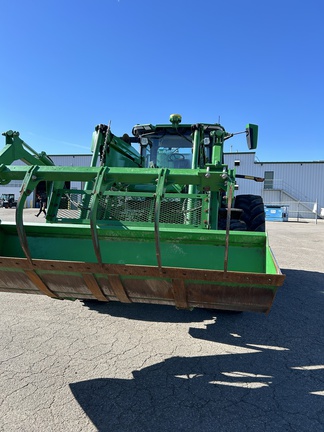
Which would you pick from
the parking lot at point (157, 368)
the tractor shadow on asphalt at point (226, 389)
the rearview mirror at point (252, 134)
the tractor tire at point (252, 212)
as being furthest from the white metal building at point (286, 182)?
the tractor shadow on asphalt at point (226, 389)

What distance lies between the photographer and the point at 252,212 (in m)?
5.30

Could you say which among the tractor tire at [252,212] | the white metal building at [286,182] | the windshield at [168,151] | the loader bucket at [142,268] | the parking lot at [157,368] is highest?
the white metal building at [286,182]

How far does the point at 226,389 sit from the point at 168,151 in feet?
12.8

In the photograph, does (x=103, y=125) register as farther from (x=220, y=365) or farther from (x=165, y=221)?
(x=220, y=365)

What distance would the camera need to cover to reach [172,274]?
2.15 meters

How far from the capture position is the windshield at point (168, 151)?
5211 millimetres

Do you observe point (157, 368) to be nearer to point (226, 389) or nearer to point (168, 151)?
point (226, 389)

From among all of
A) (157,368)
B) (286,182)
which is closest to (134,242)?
(157,368)

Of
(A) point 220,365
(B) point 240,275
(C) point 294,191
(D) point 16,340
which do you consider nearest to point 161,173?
(B) point 240,275

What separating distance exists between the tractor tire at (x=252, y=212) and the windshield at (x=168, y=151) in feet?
4.38

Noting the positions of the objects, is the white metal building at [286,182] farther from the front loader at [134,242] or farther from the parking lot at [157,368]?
the parking lot at [157,368]

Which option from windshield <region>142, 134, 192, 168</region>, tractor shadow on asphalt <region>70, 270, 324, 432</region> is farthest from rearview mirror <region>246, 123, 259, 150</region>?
tractor shadow on asphalt <region>70, 270, 324, 432</region>

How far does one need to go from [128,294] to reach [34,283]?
30.7 inches

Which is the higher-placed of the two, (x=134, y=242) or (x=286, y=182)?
(x=286, y=182)
